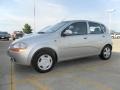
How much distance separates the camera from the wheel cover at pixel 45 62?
5.56 m

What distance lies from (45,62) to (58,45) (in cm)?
68

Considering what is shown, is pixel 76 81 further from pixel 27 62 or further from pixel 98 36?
pixel 98 36

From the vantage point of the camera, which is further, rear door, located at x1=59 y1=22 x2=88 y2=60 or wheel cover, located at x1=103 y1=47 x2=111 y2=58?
wheel cover, located at x1=103 y1=47 x2=111 y2=58

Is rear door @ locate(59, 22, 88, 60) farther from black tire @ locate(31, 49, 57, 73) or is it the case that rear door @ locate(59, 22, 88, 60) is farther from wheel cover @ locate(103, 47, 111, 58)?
wheel cover @ locate(103, 47, 111, 58)

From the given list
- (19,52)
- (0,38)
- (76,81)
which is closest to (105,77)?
(76,81)

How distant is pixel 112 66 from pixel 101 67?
0.46m

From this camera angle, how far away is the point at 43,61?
5.59 m

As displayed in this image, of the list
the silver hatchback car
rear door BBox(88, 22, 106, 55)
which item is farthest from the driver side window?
rear door BBox(88, 22, 106, 55)

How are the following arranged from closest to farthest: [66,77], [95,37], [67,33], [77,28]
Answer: [66,77]
[67,33]
[77,28]
[95,37]

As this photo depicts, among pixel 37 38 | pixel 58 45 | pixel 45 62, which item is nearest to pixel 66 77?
pixel 45 62

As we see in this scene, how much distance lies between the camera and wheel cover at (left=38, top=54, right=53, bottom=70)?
5558mm

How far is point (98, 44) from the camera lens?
7078 mm

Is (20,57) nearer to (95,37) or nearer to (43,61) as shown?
(43,61)

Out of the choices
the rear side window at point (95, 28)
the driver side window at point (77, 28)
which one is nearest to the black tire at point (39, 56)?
the driver side window at point (77, 28)
